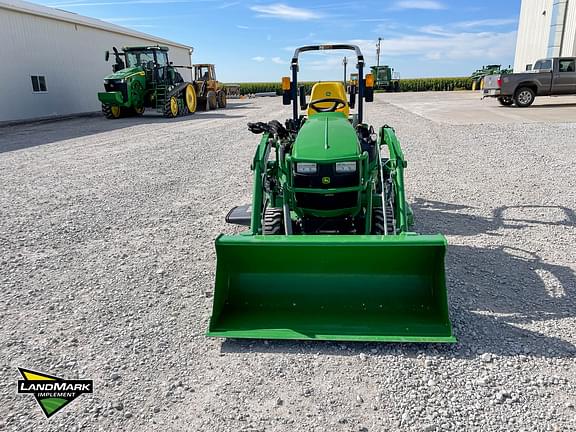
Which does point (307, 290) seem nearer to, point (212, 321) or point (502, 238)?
point (212, 321)

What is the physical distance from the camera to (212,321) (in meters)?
3.07

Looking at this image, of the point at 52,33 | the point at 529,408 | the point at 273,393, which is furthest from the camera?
the point at 52,33

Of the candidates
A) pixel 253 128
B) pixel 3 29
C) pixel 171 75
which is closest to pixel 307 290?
pixel 253 128

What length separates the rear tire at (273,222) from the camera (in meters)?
4.01

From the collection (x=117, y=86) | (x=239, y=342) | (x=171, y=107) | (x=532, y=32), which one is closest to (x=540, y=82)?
(x=532, y=32)

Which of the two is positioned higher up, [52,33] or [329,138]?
[52,33]

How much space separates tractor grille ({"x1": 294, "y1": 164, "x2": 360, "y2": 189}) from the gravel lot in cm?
118

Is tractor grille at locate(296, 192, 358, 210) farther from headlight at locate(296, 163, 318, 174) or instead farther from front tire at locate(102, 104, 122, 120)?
front tire at locate(102, 104, 122, 120)

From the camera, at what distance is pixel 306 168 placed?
368 centimetres

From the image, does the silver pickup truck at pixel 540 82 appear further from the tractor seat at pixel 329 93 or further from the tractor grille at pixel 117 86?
the tractor seat at pixel 329 93

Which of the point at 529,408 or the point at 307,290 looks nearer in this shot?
the point at 529,408

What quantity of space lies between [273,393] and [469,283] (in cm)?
202

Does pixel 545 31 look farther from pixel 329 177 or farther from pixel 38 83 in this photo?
pixel 329 177

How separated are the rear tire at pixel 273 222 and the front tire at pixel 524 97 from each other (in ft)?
60.0
